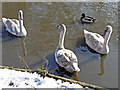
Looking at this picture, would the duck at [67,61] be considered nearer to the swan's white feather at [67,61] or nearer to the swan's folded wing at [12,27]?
the swan's white feather at [67,61]

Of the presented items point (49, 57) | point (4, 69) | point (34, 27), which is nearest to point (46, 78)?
point (4, 69)

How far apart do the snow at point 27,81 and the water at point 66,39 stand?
145 centimetres

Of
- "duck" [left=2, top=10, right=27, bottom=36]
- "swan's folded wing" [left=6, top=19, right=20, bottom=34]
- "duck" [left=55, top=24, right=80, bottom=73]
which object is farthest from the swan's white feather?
"swan's folded wing" [left=6, top=19, right=20, bottom=34]

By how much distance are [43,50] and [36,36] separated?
128 centimetres

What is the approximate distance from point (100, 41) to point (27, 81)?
475cm

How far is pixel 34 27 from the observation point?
11148 millimetres

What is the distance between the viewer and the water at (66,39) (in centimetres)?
835

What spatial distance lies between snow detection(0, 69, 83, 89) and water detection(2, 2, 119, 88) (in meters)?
→ 1.45

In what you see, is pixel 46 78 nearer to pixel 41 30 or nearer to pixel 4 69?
pixel 4 69

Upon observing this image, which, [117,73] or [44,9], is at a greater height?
[44,9]

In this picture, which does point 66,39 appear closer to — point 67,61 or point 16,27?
point 67,61

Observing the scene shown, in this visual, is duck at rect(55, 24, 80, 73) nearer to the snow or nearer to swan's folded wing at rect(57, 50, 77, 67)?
swan's folded wing at rect(57, 50, 77, 67)

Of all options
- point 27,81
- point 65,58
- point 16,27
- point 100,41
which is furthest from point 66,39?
point 27,81

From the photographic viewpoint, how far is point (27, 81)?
646 cm
